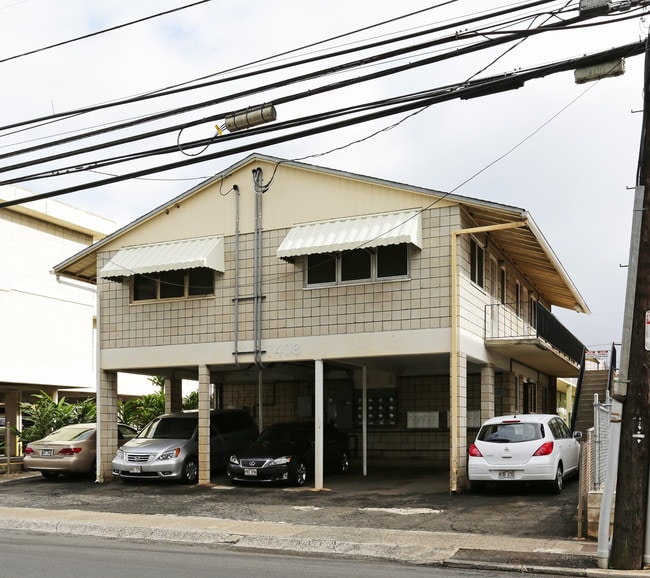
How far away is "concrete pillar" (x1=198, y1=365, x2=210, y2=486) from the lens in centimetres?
2005

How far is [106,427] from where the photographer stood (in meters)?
21.7

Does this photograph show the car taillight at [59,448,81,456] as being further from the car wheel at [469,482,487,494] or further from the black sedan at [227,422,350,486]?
the car wheel at [469,482,487,494]

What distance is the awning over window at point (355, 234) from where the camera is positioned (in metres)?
18.0

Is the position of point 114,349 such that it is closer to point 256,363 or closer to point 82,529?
point 256,363

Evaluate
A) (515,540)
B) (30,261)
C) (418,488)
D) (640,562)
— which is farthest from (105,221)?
(640,562)

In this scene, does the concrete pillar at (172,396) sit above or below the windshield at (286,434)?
above

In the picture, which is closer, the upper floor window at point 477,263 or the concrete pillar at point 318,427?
the concrete pillar at point 318,427

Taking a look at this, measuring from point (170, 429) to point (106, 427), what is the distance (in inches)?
68.2

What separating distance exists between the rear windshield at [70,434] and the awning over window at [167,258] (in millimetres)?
4267

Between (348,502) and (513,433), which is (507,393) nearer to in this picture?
(513,433)

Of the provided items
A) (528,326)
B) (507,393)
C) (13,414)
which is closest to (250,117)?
(507,393)

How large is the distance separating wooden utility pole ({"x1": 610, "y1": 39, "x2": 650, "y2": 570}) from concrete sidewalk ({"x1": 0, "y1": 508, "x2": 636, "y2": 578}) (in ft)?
1.20

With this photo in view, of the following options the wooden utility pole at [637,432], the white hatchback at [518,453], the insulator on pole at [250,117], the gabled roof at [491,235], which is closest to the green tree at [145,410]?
the gabled roof at [491,235]

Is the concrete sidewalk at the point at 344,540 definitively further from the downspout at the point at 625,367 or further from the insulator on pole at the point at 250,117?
the insulator on pole at the point at 250,117
